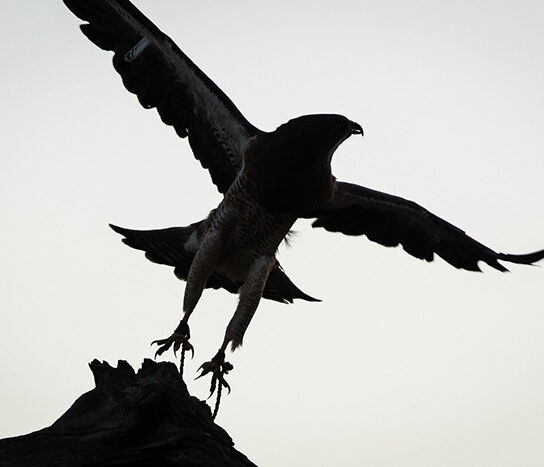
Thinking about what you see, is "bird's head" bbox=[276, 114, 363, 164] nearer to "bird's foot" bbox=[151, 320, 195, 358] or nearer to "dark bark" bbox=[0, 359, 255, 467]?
"bird's foot" bbox=[151, 320, 195, 358]

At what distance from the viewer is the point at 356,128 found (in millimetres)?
7199

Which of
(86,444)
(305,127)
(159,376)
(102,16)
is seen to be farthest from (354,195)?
(86,444)

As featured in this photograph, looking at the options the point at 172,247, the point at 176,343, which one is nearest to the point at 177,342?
the point at 176,343

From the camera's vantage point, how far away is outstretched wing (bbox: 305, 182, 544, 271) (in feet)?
26.8

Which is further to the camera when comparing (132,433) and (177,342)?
(177,342)

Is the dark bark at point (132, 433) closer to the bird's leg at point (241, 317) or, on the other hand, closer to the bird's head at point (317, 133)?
the bird's leg at point (241, 317)

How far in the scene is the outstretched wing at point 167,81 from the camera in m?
7.28

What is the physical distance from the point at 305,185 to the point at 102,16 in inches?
94.1

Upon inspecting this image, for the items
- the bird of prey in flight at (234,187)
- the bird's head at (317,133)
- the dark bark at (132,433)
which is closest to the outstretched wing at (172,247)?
the bird of prey in flight at (234,187)

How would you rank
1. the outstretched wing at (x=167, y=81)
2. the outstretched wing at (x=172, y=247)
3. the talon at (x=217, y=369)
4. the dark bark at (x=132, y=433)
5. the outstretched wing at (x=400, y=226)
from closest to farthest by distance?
the dark bark at (x=132, y=433), the talon at (x=217, y=369), the outstretched wing at (x=167, y=81), the outstretched wing at (x=172, y=247), the outstretched wing at (x=400, y=226)

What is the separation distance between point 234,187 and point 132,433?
3.15m

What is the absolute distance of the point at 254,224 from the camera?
23.1ft

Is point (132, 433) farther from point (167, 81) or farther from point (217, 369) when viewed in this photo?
point (167, 81)

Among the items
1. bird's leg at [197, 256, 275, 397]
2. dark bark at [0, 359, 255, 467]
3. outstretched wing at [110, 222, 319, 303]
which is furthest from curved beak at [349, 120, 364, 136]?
dark bark at [0, 359, 255, 467]
